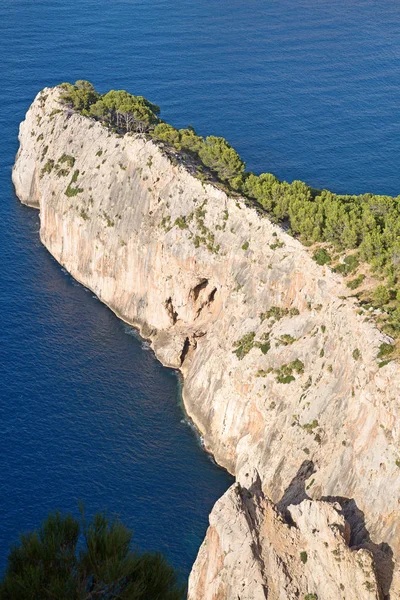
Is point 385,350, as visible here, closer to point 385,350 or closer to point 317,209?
point 385,350

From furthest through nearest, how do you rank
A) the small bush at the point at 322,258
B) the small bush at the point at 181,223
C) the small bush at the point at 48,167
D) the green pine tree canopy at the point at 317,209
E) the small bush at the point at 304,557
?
the small bush at the point at 48,167 → the small bush at the point at 181,223 → the small bush at the point at 322,258 → the green pine tree canopy at the point at 317,209 → the small bush at the point at 304,557

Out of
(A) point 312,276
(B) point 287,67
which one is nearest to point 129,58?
(B) point 287,67

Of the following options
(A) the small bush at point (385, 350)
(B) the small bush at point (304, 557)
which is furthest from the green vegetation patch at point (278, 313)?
(B) the small bush at point (304, 557)

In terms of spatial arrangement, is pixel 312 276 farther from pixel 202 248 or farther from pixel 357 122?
pixel 357 122

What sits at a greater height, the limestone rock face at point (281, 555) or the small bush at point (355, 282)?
the small bush at point (355, 282)

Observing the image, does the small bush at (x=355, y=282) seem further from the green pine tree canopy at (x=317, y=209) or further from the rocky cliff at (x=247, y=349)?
the rocky cliff at (x=247, y=349)

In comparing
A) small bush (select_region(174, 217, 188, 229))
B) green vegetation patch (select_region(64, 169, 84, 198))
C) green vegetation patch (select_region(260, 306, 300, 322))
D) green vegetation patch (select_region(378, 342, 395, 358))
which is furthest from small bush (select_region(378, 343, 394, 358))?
green vegetation patch (select_region(64, 169, 84, 198))
